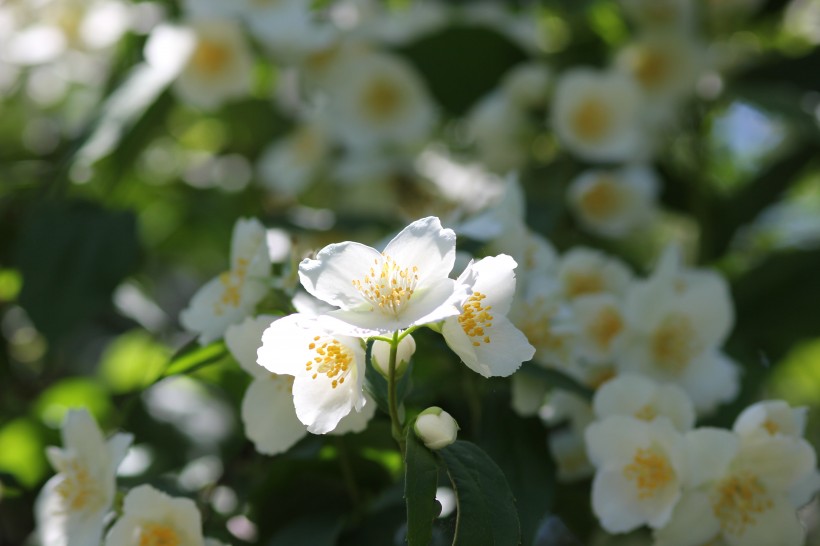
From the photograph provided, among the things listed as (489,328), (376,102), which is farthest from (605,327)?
(376,102)

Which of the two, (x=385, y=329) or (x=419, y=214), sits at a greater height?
(x=385, y=329)

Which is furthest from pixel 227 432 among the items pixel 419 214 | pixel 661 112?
pixel 661 112

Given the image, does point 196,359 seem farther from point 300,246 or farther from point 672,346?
point 672,346

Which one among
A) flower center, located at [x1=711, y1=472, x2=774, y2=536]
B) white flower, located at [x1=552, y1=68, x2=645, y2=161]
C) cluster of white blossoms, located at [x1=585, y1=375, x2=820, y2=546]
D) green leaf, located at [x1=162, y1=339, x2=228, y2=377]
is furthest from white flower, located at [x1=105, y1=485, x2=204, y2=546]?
white flower, located at [x1=552, y1=68, x2=645, y2=161]

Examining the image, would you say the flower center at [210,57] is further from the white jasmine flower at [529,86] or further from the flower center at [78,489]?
the flower center at [78,489]

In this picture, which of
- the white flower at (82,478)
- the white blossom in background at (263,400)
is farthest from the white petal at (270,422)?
the white flower at (82,478)

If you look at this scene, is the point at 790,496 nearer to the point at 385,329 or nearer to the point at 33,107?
the point at 385,329
